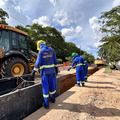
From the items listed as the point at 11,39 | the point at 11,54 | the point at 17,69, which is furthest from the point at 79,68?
the point at 11,39

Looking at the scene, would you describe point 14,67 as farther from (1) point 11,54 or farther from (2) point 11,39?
(2) point 11,39

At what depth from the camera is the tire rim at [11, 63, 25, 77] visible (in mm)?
11508

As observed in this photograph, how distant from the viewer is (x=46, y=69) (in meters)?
7.51

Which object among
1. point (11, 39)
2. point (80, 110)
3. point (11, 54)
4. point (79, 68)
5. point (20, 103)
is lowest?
point (80, 110)

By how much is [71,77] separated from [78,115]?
1053cm

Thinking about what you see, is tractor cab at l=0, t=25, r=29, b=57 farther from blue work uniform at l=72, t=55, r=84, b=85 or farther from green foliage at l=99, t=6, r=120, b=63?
green foliage at l=99, t=6, r=120, b=63

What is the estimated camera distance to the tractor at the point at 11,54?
11.2 meters

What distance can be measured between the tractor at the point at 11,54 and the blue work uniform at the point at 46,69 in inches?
156

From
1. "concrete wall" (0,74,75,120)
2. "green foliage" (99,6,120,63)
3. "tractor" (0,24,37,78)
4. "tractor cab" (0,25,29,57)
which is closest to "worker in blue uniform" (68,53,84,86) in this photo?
"tractor" (0,24,37,78)

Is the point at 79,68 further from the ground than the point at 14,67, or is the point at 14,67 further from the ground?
the point at 14,67

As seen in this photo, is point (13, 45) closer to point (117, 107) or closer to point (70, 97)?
point (70, 97)

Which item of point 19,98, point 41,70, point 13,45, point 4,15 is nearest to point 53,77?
point 41,70

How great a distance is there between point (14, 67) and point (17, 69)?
26 centimetres

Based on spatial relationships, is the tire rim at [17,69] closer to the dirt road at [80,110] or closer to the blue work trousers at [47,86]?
the dirt road at [80,110]
